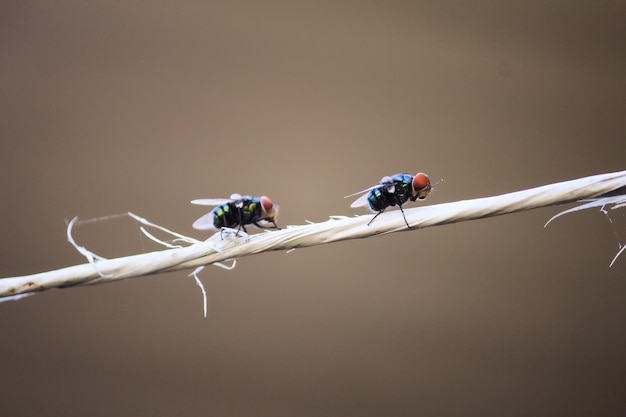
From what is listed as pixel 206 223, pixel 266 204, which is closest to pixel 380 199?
pixel 266 204

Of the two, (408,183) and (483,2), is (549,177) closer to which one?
(483,2)

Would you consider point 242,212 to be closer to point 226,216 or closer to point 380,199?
point 226,216

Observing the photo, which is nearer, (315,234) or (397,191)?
(315,234)

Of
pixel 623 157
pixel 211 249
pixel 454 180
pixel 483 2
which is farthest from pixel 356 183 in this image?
pixel 211 249

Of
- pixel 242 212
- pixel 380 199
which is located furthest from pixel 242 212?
pixel 380 199

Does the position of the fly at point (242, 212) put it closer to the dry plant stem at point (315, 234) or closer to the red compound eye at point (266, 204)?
→ the red compound eye at point (266, 204)

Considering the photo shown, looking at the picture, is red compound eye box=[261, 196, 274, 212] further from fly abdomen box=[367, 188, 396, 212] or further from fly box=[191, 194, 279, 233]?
fly abdomen box=[367, 188, 396, 212]

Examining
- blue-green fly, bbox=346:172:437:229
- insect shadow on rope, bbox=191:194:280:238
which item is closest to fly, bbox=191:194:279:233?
insect shadow on rope, bbox=191:194:280:238

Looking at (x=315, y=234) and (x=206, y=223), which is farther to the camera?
(x=206, y=223)

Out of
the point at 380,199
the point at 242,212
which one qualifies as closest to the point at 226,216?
the point at 242,212
